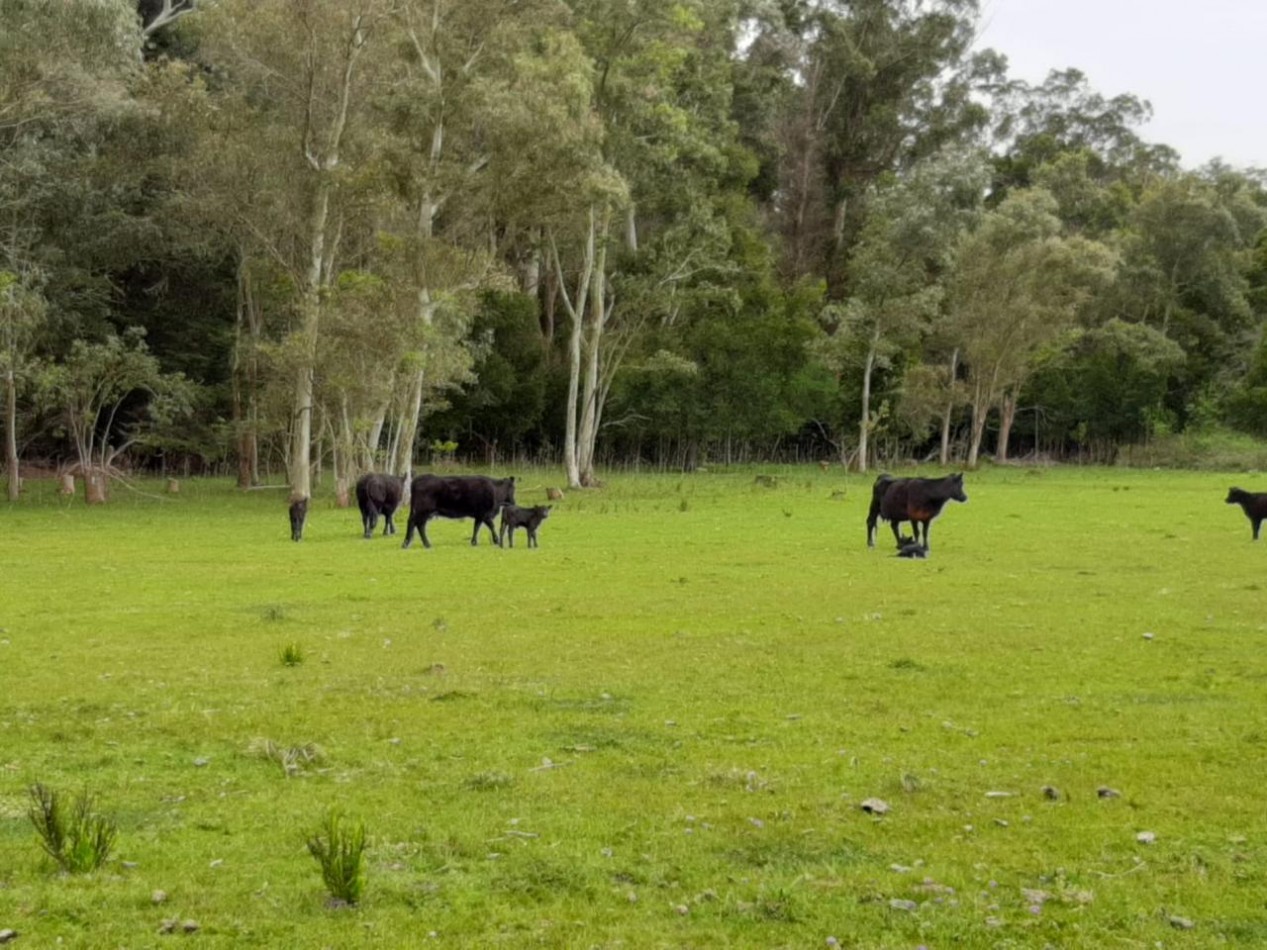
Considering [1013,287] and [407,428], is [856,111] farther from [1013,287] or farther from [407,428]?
[407,428]

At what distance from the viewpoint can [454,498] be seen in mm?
23375

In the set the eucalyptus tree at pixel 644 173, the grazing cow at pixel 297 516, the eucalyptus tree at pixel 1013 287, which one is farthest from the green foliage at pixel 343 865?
the eucalyptus tree at pixel 1013 287

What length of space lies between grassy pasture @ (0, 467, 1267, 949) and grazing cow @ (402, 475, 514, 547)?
15.6 ft

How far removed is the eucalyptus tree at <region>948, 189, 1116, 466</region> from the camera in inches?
2306

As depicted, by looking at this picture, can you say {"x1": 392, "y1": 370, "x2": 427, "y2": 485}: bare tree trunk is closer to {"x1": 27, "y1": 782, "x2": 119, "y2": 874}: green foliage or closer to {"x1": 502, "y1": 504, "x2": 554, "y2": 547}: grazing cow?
{"x1": 502, "y1": 504, "x2": 554, "y2": 547}: grazing cow

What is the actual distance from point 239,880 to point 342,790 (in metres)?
1.52

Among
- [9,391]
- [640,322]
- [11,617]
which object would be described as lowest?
[11,617]

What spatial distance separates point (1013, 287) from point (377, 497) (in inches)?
1679

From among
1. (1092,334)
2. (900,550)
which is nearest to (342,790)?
(900,550)

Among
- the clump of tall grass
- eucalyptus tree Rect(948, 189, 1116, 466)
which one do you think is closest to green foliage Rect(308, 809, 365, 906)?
the clump of tall grass

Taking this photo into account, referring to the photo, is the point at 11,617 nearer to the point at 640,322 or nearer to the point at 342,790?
the point at 342,790

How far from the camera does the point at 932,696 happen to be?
988cm

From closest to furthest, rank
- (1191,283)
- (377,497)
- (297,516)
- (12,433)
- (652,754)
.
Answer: (652,754) < (297,516) < (377,497) < (12,433) < (1191,283)

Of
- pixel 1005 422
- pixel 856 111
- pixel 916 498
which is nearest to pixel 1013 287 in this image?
pixel 1005 422
